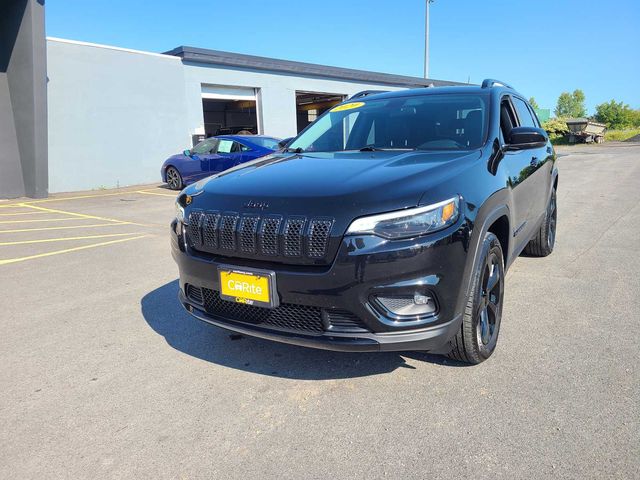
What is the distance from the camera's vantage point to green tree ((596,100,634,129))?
97875 millimetres

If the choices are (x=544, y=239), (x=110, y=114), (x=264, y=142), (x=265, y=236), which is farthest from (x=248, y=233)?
(x=110, y=114)

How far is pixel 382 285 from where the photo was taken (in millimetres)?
2307

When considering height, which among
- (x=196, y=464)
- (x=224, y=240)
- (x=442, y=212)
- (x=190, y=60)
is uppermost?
(x=190, y=60)

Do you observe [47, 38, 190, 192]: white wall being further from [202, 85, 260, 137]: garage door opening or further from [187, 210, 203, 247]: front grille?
[187, 210, 203, 247]: front grille

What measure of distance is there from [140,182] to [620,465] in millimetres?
16141

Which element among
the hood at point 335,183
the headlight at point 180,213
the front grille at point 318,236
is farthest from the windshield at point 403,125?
the front grille at point 318,236

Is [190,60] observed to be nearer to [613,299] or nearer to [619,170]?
[619,170]

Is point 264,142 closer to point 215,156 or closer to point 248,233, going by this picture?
point 215,156

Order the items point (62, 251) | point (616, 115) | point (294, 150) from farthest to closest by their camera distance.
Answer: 1. point (616, 115)
2. point (62, 251)
3. point (294, 150)

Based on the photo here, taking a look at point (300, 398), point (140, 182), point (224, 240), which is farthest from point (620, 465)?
point (140, 182)

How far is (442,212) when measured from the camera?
2.38 m

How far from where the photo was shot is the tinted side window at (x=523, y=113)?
4375mm

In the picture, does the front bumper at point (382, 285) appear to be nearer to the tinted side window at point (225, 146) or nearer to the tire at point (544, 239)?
the tire at point (544, 239)

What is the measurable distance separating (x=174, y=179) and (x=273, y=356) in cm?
1152
